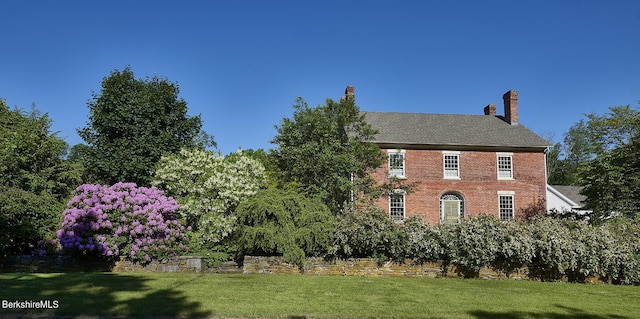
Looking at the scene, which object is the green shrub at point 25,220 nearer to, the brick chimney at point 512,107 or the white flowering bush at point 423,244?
the white flowering bush at point 423,244

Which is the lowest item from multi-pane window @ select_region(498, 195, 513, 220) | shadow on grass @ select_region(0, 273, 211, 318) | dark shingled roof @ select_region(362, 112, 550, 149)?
shadow on grass @ select_region(0, 273, 211, 318)

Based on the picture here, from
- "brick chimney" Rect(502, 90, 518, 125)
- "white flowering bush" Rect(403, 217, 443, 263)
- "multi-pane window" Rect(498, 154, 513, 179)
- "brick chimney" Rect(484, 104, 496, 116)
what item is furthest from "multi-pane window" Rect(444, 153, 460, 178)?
"white flowering bush" Rect(403, 217, 443, 263)

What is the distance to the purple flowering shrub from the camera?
14086 millimetres

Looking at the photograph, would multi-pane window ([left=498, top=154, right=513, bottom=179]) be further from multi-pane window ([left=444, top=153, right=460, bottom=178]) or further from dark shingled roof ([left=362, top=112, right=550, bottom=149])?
multi-pane window ([left=444, top=153, right=460, bottom=178])

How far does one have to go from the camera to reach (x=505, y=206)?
2894cm

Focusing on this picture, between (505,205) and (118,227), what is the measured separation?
22.9m

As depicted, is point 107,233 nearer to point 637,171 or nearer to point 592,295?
point 592,295

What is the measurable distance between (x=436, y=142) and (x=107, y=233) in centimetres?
1999

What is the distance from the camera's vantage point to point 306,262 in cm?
1362

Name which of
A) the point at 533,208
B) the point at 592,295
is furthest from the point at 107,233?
the point at 533,208

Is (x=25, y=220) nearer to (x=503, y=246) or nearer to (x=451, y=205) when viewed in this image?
(x=503, y=246)

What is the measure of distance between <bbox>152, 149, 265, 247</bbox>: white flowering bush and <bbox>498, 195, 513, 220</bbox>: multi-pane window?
17.6 m

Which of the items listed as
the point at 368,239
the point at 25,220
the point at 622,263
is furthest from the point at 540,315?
the point at 25,220

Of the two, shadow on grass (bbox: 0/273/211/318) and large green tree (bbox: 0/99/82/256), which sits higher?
large green tree (bbox: 0/99/82/256)
